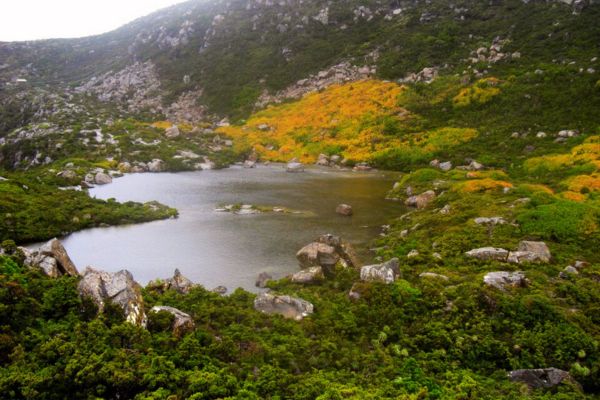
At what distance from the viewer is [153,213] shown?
4469 centimetres

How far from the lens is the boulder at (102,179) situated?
2498 inches

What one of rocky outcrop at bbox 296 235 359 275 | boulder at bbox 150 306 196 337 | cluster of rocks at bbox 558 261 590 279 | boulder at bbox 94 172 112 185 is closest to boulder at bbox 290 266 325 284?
rocky outcrop at bbox 296 235 359 275

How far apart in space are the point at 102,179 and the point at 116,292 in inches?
2017

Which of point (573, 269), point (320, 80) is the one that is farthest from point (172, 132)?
point (573, 269)

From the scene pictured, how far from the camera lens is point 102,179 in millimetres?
64188

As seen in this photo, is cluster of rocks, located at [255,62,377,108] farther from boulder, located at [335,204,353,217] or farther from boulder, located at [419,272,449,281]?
boulder, located at [419,272,449,281]

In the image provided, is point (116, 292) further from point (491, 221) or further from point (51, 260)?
point (491, 221)

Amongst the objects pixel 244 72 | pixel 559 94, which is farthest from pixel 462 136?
pixel 244 72

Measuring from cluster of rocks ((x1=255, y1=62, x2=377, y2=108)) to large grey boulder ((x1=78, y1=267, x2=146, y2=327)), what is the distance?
98092 mm

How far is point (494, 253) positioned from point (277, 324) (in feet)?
52.0

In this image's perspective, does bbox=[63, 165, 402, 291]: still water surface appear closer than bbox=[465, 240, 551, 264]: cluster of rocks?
No

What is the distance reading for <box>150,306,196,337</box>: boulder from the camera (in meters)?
18.0

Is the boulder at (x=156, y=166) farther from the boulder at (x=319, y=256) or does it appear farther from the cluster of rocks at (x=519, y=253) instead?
the cluster of rocks at (x=519, y=253)

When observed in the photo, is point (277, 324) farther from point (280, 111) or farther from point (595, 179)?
point (280, 111)
